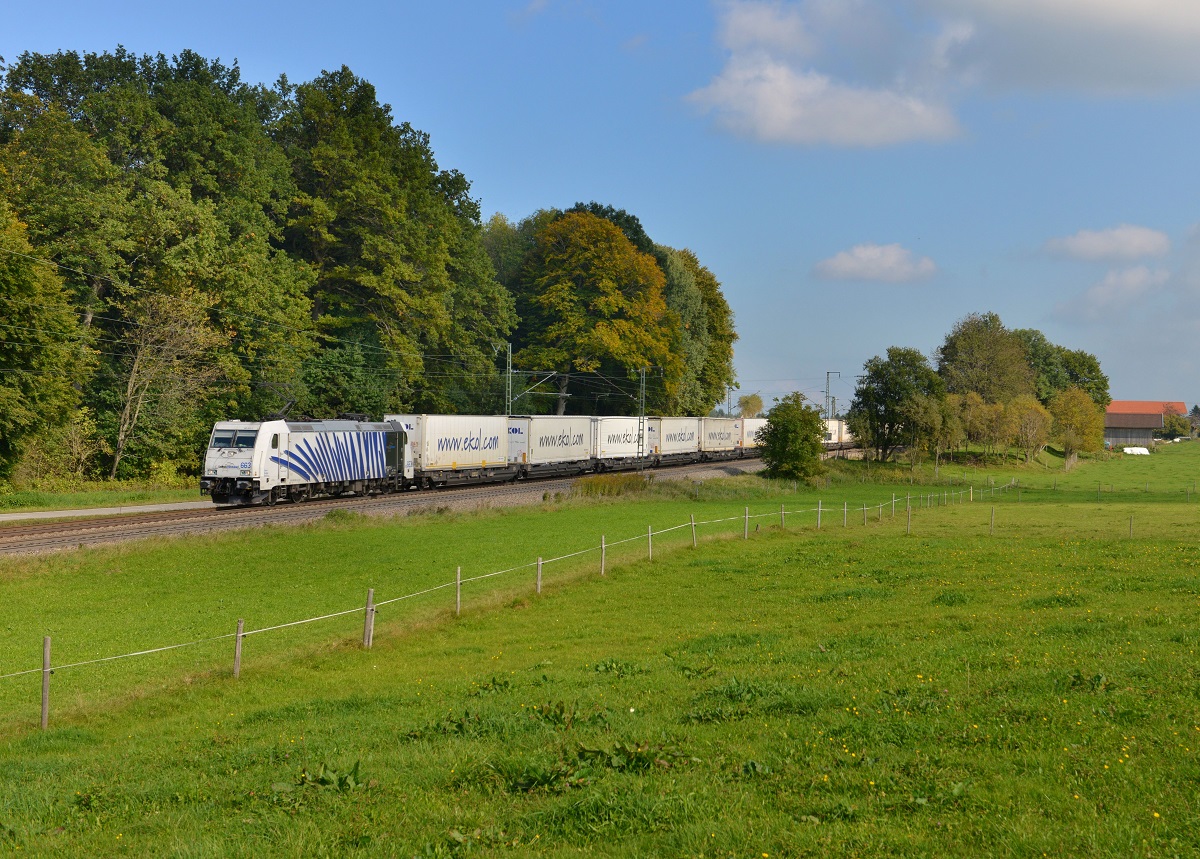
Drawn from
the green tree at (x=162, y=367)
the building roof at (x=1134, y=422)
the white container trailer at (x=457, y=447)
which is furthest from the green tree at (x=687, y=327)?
the building roof at (x=1134, y=422)

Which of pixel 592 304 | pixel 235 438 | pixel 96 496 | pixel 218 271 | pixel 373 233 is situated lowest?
pixel 96 496

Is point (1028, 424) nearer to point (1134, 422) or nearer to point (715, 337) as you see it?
point (715, 337)

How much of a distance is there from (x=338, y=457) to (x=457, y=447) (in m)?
9.63

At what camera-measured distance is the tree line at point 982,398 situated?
80.4 metres

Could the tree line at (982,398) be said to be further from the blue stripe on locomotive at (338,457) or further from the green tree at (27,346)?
the green tree at (27,346)

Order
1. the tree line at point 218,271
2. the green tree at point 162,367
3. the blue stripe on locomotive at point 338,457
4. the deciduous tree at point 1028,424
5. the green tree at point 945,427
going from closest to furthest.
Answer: the blue stripe on locomotive at point 338,457 < the tree line at point 218,271 < the green tree at point 162,367 < the green tree at point 945,427 < the deciduous tree at point 1028,424

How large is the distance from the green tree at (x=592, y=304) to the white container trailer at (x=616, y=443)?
6.98 m

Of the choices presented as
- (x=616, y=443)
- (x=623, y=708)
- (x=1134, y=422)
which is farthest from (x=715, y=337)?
(x=1134, y=422)

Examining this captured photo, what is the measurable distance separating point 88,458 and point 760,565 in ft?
124

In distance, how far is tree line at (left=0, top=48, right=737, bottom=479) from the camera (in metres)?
44.8

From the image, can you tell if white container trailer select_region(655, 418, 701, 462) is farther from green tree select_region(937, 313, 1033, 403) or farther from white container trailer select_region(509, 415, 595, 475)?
green tree select_region(937, 313, 1033, 403)

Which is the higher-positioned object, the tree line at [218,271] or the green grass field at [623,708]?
the tree line at [218,271]

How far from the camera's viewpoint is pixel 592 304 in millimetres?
78438

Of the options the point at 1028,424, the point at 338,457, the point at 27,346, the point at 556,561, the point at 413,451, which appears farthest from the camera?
the point at 1028,424
